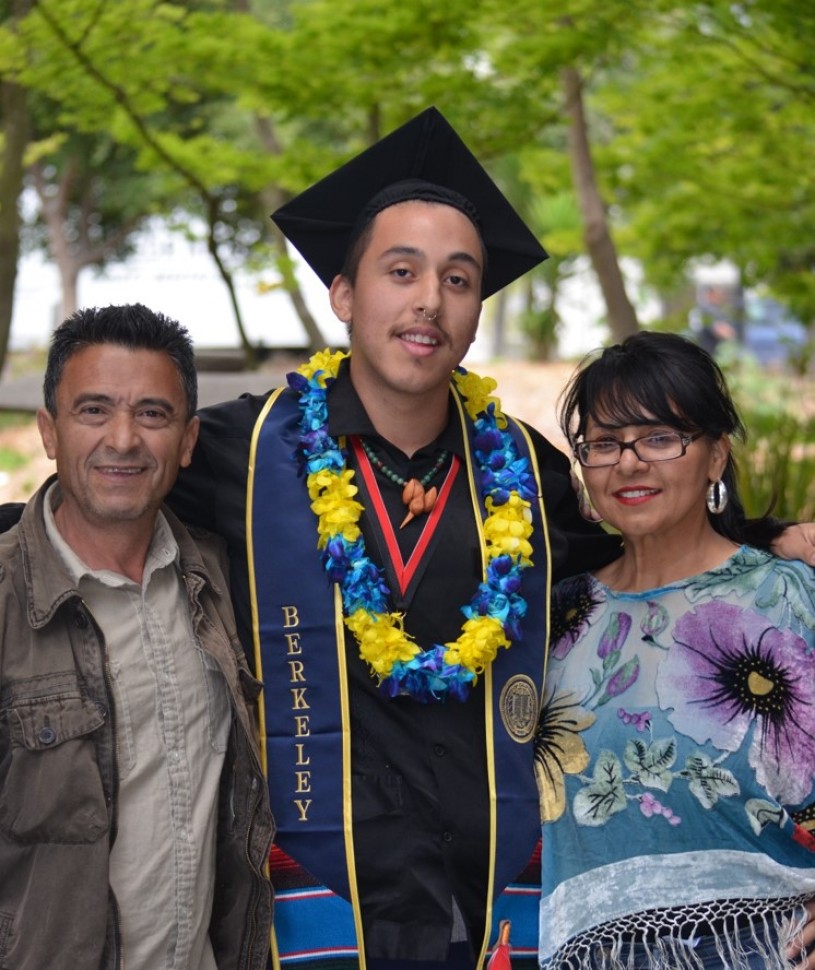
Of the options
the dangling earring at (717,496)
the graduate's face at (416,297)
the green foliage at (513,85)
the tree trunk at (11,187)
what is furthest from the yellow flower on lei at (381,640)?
the tree trunk at (11,187)

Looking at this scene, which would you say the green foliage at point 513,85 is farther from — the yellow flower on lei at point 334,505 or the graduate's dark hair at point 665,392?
the yellow flower on lei at point 334,505

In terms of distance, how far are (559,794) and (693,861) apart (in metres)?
0.30

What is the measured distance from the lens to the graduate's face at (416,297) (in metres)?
2.65

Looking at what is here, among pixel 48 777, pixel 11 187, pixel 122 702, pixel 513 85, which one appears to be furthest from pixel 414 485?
pixel 513 85

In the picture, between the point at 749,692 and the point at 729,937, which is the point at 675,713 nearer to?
the point at 749,692

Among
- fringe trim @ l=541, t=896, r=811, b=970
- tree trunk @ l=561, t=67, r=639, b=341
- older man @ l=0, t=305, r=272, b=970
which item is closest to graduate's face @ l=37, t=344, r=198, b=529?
older man @ l=0, t=305, r=272, b=970

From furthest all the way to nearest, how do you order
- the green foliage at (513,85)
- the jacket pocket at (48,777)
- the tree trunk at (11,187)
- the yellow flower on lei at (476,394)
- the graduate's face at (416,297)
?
the tree trunk at (11,187) < the green foliage at (513,85) < the yellow flower on lei at (476,394) < the graduate's face at (416,297) < the jacket pocket at (48,777)

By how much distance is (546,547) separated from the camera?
282cm

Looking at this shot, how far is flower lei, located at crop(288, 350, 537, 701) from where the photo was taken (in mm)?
2531

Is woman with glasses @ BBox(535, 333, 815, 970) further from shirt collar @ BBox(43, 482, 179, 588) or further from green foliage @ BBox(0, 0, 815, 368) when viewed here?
green foliage @ BBox(0, 0, 815, 368)

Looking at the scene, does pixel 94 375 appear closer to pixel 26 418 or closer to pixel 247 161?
pixel 247 161

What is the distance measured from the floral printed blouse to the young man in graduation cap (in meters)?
0.15

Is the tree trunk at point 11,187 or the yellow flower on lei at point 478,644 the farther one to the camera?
the tree trunk at point 11,187

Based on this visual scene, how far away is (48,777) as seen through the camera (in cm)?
215
